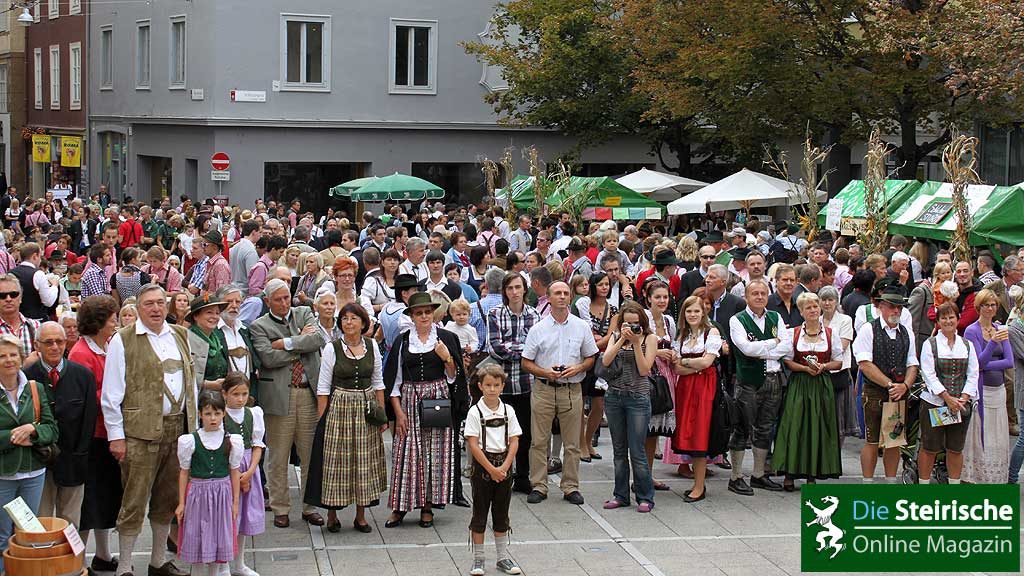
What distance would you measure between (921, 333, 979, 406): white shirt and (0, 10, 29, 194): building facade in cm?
4478

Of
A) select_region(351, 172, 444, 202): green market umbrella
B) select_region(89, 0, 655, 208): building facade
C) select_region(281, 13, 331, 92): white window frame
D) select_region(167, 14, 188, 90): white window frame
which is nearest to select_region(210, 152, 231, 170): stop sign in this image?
select_region(89, 0, 655, 208): building facade

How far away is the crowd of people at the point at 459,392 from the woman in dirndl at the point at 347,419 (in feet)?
0.05

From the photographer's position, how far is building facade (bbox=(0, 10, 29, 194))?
49844 mm

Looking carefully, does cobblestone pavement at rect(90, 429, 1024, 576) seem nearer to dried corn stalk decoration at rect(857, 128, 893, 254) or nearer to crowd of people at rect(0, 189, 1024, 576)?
crowd of people at rect(0, 189, 1024, 576)

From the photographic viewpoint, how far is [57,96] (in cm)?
4606

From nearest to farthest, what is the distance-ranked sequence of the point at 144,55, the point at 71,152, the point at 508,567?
the point at 508,567, the point at 144,55, the point at 71,152

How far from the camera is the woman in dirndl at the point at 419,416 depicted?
9.62 metres

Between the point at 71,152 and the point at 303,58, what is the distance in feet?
35.5

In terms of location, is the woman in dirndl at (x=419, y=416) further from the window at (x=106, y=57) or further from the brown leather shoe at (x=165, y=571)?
the window at (x=106, y=57)

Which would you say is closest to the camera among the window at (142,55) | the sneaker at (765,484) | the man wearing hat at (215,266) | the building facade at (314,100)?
the sneaker at (765,484)

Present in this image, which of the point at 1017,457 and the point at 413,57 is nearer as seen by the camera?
the point at 1017,457

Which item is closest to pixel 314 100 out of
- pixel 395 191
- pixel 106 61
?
pixel 395 191

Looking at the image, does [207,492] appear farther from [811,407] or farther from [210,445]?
[811,407]

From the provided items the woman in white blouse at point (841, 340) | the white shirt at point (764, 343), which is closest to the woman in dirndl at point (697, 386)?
the white shirt at point (764, 343)
